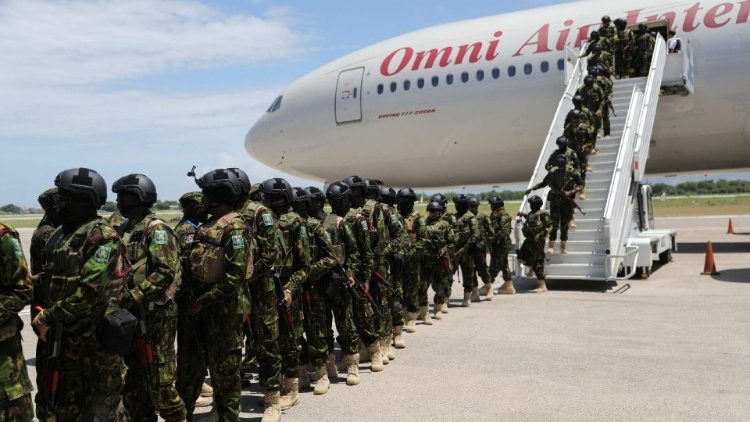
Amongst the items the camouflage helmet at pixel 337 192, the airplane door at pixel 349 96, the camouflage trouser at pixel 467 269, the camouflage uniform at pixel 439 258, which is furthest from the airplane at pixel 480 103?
the camouflage helmet at pixel 337 192

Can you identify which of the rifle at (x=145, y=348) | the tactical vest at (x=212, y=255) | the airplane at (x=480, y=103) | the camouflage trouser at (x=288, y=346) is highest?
the airplane at (x=480, y=103)

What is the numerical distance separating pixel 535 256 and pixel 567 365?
477 centimetres

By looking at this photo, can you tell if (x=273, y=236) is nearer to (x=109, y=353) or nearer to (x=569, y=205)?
(x=109, y=353)

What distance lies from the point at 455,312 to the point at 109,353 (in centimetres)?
670

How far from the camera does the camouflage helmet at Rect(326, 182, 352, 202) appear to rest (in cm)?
673

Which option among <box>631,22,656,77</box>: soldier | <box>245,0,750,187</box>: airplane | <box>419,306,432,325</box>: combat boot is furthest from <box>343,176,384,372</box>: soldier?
<box>631,22,656,77</box>: soldier

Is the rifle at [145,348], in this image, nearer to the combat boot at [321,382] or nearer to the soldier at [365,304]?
the combat boot at [321,382]

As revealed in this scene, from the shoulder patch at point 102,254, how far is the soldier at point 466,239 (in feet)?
22.6

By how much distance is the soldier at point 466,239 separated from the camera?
10.1 meters

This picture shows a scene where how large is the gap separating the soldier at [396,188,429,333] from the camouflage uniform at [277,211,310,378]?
2.58 m

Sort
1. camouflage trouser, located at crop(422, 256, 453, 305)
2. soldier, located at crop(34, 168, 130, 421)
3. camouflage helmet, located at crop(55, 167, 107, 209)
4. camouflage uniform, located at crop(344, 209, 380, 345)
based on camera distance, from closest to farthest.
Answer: soldier, located at crop(34, 168, 130, 421), camouflage helmet, located at crop(55, 167, 107, 209), camouflage uniform, located at crop(344, 209, 380, 345), camouflage trouser, located at crop(422, 256, 453, 305)

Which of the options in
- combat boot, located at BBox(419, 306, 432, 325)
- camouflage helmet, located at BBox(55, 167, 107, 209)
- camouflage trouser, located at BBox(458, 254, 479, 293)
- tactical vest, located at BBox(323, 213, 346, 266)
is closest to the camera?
camouflage helmet, located at BBox(55, 167, 107, 209)

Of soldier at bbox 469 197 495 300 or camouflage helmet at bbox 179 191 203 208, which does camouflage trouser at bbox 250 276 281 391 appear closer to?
camouflage helmet at bbox 179 191 203 208

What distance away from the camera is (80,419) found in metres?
3.72
